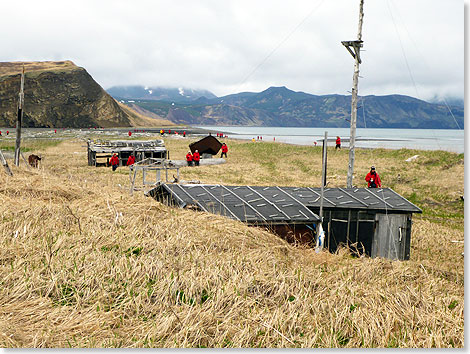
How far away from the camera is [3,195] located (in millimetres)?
8656

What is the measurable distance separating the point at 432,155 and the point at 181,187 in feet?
119

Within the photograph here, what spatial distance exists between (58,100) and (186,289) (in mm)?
148813

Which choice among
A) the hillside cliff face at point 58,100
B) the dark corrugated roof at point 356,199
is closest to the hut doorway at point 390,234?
the dark corrugated roof at point 356,199

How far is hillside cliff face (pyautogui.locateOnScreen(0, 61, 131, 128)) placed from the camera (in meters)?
125

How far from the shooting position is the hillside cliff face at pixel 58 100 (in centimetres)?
12544

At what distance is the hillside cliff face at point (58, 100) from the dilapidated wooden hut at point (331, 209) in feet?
428

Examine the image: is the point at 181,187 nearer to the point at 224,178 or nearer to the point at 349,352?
the point at 349,352

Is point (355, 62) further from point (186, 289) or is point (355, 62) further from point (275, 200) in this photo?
point (186, 289)

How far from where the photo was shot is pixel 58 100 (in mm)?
137750

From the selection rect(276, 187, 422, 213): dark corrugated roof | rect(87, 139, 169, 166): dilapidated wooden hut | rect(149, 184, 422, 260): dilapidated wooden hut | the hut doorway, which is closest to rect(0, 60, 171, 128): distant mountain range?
rect(87, 139, 169, 166): dilapidated wooden hut

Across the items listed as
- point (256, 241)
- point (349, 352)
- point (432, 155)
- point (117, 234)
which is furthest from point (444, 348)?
point (432, 155)

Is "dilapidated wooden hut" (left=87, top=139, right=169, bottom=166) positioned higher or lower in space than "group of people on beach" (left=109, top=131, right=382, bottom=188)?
higher

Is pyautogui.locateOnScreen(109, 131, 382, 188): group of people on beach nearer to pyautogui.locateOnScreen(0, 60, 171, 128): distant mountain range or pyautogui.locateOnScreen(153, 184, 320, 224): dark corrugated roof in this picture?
pyautogui.locateOnScreen(153, 184, 320, 224): dark corrugated roof

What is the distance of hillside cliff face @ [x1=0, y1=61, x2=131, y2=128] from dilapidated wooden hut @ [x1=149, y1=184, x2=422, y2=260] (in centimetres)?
13038
